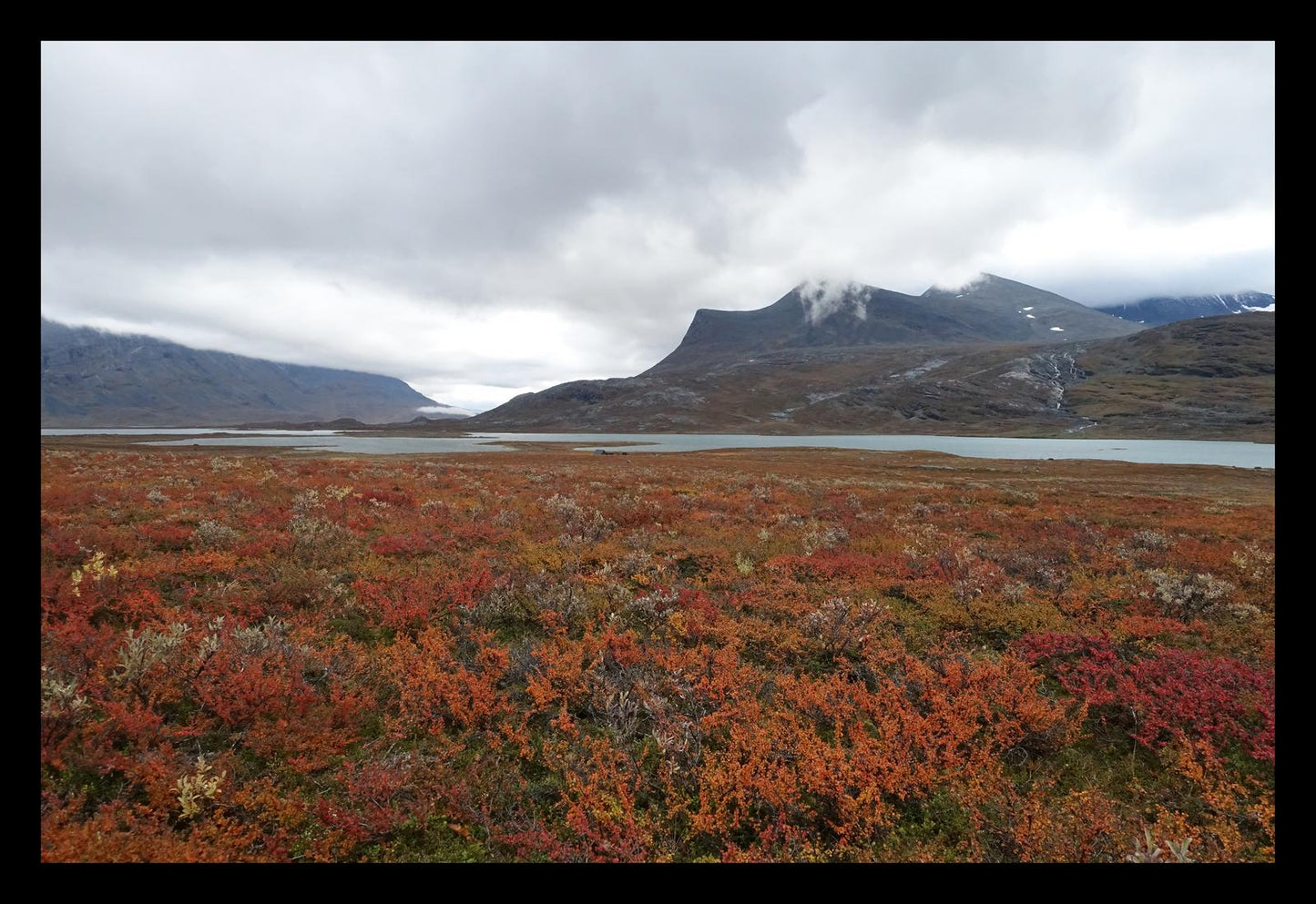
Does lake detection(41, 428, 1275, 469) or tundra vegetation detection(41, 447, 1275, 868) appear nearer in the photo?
tundra vegetation detection(41, 447, 1275, 868)

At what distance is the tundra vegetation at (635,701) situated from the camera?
4.90 meters

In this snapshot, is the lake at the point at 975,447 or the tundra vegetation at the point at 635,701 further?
the lake at the point at 975,447

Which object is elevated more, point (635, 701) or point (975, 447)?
point (975, 447)

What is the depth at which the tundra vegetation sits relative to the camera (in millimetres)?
4902

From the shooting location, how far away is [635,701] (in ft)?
23.0

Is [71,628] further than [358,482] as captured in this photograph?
No

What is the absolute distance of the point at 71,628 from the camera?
6945mm

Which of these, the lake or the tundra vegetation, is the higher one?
the lake

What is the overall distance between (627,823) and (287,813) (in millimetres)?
3174

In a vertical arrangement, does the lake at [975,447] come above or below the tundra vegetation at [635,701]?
above

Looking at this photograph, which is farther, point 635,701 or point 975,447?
point 975,447
